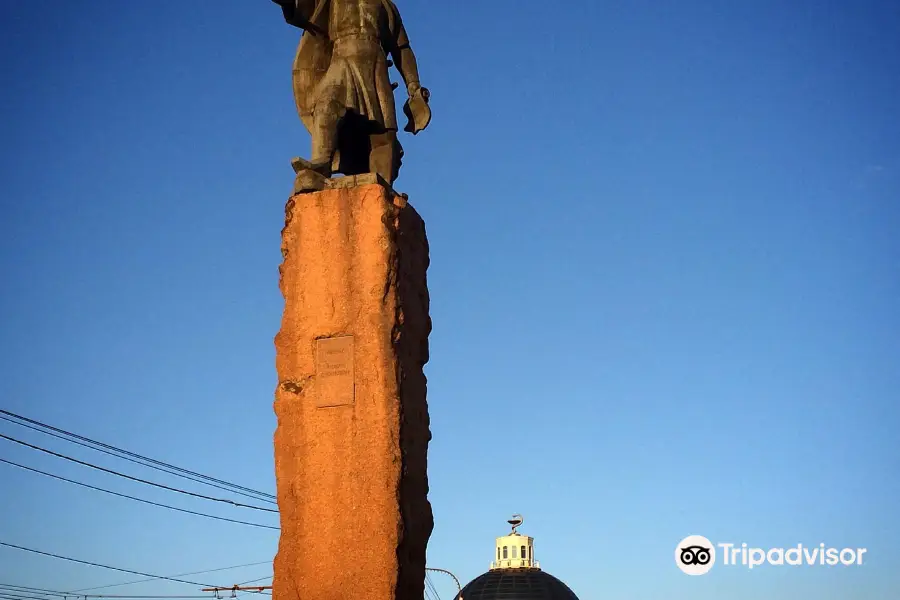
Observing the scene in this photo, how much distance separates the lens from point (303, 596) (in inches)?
464

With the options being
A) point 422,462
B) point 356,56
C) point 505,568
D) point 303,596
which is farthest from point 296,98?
point 505,568

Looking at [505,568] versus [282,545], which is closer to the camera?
[282,545]

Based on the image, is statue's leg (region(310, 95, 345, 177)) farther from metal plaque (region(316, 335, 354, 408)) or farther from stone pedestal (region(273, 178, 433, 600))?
metal plaque (region(316, 335, 354, 408))

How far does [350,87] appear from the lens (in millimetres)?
13297

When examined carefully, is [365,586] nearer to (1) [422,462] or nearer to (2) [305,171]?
(1) [422,462]

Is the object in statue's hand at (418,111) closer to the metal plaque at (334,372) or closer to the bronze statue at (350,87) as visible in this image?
the bronze statue at (350,87)

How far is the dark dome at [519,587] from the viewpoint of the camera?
278ft

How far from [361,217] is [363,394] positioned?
172 centimetres

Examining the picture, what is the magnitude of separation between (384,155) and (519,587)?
74.9 metres

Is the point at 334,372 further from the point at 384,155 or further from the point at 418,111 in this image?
the point at 418,111

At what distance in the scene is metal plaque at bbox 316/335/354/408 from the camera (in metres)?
12.1

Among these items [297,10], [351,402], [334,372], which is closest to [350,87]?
[297,10]

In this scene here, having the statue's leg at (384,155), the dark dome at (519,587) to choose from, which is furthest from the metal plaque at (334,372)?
the dark dome at (519,587)

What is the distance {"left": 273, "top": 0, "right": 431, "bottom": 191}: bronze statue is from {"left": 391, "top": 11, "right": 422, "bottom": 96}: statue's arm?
0.01 m
